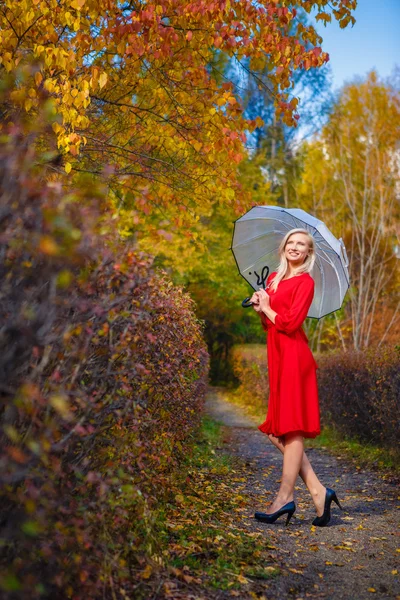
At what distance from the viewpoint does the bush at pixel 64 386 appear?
85.0 inches

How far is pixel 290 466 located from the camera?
4664 millimetres

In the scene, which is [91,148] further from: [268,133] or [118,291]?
[268,133]

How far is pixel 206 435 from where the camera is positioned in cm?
965

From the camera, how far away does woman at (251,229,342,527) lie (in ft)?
15.1

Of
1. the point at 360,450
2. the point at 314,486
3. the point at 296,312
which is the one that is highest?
the point at 296,312

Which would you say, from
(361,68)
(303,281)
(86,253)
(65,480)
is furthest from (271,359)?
(361,68)

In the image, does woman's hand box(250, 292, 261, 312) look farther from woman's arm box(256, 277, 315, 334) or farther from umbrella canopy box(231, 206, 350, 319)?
umbrella canopy box(231, 206, 350, 319)

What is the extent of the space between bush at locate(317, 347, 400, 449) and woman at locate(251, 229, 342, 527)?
7.74 feet

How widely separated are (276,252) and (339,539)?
2372 mm

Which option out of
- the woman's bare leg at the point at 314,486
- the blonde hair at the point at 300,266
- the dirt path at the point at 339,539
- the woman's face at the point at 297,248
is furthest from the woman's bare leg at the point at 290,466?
the woman's face at the point at 297,248

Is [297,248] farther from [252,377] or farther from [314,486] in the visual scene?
[252,377]

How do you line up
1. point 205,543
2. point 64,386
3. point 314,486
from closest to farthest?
point 64,386 → point 205,543 → point 314,486

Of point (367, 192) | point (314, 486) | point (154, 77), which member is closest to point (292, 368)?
point (314, 486)

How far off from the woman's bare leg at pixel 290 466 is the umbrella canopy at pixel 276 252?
1.17 meters
